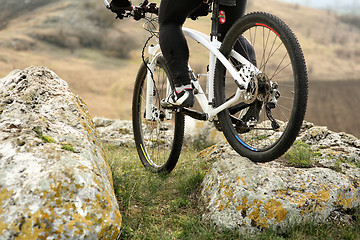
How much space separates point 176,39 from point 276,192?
1.59 m

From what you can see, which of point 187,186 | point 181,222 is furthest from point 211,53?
point 181,222

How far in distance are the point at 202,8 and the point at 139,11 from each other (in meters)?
0.79

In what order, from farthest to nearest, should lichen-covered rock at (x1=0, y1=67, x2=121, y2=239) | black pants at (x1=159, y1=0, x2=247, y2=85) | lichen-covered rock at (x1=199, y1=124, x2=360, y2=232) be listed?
black pants at (x1=159, y1=0, x2=247, y2=85) < lichen-covered rock at (x1=199, y1=124, x2=360, y2=232) < lichen-covered rock at (x1=0, y1=67, x2=121, y2=239)

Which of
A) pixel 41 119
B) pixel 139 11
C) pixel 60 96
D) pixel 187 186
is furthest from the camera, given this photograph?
pixel 139 11

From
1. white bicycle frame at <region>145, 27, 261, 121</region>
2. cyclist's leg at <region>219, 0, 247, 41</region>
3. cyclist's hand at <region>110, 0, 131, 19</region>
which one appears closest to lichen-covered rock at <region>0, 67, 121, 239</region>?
white bicycle frame at <region>145, 27, 261, 121</region>

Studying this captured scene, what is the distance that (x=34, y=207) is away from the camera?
2.04 metres

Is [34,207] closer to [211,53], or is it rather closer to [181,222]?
[181,222]

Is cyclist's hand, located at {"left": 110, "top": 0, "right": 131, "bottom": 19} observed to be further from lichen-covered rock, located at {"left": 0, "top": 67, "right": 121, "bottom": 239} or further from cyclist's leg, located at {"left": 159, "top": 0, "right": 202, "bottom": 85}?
lichen-covered rock, located at {"left": 0, "top": 67, "right": 121, "bottom": 239}

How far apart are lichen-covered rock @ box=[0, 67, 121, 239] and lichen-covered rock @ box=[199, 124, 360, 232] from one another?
3.22ft

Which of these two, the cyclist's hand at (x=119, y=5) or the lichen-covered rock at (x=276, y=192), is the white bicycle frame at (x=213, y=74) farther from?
the cyclist's hand at (x=119, y=5)

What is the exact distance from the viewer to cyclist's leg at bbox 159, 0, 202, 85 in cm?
325

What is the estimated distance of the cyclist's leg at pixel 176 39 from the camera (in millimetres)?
3252

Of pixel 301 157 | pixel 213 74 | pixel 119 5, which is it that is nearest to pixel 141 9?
pixel 119 5

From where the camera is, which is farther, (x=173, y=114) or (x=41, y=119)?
(x=173, y=114)
